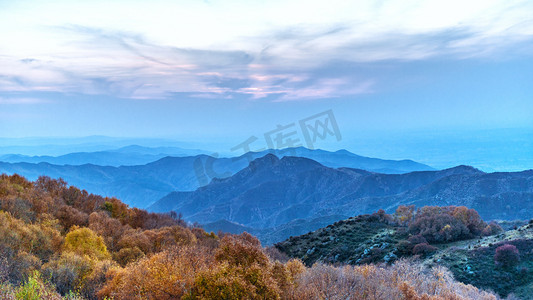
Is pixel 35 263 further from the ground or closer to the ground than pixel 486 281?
further from the ground

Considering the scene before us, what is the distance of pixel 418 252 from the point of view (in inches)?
1684

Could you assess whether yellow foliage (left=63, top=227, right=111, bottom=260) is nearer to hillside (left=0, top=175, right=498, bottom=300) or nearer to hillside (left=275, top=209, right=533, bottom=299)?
hillside (left=0, top=175, right=498, bottom=300)

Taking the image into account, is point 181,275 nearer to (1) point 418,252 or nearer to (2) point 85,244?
(2) point 85,244

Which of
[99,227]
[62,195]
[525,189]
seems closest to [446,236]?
[99,227]

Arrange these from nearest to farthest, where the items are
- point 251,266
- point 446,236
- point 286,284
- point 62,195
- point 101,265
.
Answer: point 251,266 < point 286,284 < point 101,265 < point 446,236 < point 62,195

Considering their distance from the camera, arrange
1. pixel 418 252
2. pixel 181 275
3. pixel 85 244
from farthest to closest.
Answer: pixel 418 252 < pixel 85 244 < pixel 181 275

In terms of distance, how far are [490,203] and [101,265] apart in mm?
160770

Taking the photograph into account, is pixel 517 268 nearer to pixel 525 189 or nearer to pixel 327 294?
pixel 327 294

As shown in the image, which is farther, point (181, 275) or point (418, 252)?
point (418, 252)

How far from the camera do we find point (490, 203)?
13850cm

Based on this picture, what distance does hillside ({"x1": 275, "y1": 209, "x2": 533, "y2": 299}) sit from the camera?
32844 millimetres

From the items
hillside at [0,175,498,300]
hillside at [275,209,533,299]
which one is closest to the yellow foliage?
hillside at [0,175,498,300]

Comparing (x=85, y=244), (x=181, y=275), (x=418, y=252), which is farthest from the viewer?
(x=418, y=252)

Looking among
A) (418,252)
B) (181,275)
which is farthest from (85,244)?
(418,252)
